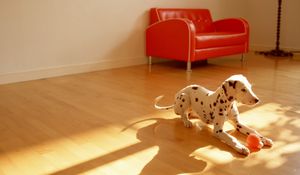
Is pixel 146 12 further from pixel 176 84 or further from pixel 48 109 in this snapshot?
pixel 48 109

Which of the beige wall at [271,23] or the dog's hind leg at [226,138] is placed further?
the beige wall at [271,23]

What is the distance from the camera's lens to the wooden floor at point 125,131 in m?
1.74

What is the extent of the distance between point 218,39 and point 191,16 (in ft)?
2.39

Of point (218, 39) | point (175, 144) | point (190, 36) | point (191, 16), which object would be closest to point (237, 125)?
point (175, 144)

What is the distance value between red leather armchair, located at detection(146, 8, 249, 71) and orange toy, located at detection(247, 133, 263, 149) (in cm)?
221

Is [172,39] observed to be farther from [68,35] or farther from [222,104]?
[222,104]

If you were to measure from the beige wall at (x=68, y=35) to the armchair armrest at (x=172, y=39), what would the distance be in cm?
22

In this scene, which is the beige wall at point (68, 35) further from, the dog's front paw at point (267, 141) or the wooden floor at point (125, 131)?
the dog's front paw at point (267, 141)

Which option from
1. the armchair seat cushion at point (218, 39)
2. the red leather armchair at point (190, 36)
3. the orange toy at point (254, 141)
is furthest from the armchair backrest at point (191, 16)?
the orange toy at point (254, 141)

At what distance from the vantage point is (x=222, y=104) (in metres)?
2.00

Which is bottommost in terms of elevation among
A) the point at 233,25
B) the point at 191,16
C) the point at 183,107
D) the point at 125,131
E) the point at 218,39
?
the point at 125,131

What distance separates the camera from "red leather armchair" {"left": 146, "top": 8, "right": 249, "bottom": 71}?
4094 mm

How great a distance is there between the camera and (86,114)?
2.55 metres

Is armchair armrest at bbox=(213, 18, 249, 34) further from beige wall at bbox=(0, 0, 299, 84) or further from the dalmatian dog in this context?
the dalmatian dog
